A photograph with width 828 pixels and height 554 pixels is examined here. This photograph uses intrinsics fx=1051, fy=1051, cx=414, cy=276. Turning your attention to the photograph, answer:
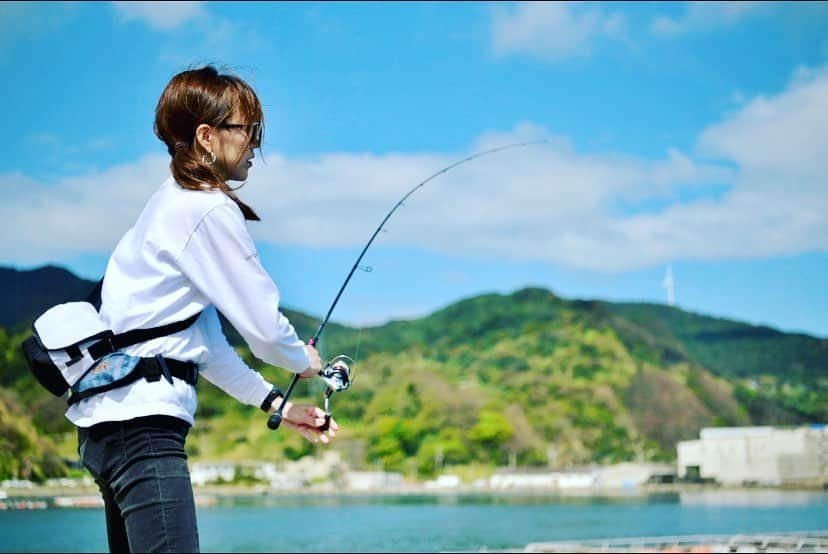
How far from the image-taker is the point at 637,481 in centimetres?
9381

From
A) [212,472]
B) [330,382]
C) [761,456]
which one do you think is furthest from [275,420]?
[761,456]

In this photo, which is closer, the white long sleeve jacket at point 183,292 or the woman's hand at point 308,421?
the white long sleeve jacket at point 183,292

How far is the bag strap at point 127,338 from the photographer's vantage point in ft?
5.34

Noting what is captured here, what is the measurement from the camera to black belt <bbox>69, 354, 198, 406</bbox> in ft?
5.25

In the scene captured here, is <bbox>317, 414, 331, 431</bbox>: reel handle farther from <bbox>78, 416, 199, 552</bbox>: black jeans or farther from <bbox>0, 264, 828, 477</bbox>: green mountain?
<bbox>0, 264, 828, 477</bbox>: green mountain

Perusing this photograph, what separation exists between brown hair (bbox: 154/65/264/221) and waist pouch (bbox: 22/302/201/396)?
0.80 ft

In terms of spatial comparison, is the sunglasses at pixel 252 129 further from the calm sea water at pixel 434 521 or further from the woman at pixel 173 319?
the calm sea water at pixel 434 521

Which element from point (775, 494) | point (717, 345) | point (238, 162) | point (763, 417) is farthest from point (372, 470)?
point (238, 162)

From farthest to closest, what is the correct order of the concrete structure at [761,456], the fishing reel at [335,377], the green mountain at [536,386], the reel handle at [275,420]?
the green mountain at [536,386]
the concrete structure at [761,456]
the fishing reel at [335,377]
the reel handle at [275,420]

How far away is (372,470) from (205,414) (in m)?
15.9

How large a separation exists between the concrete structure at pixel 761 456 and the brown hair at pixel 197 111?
85046 mm

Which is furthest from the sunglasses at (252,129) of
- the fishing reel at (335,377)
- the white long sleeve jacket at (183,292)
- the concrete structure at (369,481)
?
the concrete structure at (369,481)

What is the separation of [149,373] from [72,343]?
128mm

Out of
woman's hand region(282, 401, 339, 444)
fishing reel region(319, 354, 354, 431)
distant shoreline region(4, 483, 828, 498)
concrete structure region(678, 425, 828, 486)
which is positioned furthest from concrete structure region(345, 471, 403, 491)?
woman's hand region(282, 401, 339, 444)
